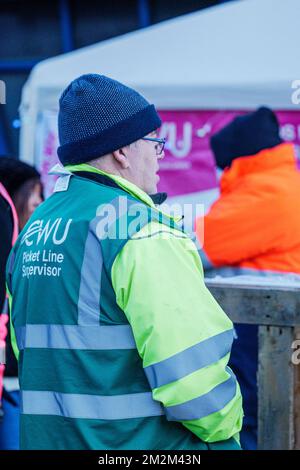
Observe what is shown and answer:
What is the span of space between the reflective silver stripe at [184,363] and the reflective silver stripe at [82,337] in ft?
0.29

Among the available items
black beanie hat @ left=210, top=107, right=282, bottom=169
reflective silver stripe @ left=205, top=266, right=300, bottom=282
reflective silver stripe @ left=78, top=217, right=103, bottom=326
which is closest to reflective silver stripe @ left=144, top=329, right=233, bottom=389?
reflective silver stripe @ left=78, top=217, right=103, bottom=326

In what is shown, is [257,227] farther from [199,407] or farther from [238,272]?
[199,407]

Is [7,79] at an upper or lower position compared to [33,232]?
lower

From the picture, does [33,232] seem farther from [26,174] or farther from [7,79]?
[7,79]

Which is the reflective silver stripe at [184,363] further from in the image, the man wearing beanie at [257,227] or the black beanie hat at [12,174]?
the black beanie hat at [12,174]

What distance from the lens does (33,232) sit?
6.42 ft

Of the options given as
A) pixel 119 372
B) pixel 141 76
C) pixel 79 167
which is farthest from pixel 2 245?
pixel 141 76

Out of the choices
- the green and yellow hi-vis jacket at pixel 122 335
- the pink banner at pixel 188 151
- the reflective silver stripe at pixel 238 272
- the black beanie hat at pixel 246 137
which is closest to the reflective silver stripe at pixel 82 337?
the green and yellow hi-vis jacket at pixel 122 335

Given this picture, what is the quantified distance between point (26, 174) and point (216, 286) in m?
1.26

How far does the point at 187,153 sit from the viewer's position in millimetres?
5301

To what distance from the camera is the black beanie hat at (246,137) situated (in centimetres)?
365

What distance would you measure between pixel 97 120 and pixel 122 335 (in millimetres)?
533

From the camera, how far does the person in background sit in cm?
296

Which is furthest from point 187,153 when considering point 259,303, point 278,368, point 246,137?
point 278,368
